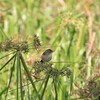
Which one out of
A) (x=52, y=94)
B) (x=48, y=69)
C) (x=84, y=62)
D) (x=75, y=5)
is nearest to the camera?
(x=48, y=69)

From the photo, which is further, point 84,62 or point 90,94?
point 84,62

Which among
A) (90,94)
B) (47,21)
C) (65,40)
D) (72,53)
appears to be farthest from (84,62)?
(90,94)

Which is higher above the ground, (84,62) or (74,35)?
(74,35)

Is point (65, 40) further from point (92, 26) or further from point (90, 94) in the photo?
point (90, 94)

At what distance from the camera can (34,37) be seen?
195 cm

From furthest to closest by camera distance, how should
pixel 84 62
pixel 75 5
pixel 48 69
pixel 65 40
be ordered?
1. pixel 75 5
2. pixel 65 40
3. pixel 84 62
4. pixel 48 69

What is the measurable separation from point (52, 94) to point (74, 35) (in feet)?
5.17

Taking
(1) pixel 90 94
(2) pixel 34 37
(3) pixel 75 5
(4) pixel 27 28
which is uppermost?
(3) pixel 75 5

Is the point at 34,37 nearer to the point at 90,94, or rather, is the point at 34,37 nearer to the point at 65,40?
the point at 90,94

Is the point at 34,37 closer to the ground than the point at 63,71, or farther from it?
farther from it

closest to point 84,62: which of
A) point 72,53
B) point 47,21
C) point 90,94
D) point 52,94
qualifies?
point 72,53

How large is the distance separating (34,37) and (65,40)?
7.40ft

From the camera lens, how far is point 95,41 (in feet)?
14.3

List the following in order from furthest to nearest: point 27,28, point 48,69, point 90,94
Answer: point 27,28, point 90,94, point 48,69
